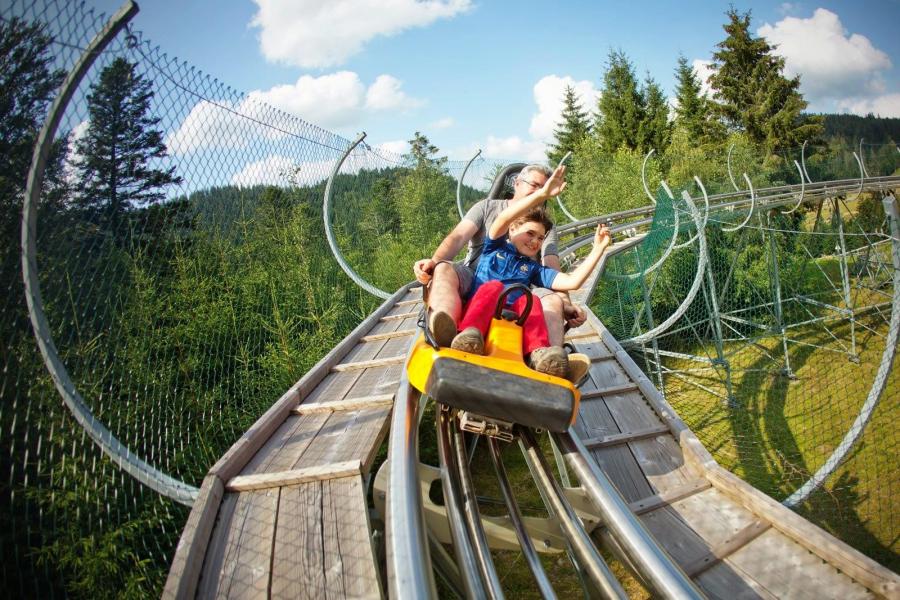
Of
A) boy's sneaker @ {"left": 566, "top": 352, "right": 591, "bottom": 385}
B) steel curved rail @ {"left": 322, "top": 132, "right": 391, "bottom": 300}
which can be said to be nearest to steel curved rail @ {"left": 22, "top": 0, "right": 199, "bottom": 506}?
boy's sneaker @ {"left": 566, "top": 352, "right": 591, "bottom": 385}

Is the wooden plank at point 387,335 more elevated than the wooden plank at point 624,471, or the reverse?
the wooden plank at point 387,335

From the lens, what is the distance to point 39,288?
5.16ft

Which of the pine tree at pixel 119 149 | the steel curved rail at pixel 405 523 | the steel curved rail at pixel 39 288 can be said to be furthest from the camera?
the pine tree at pixel 119 149

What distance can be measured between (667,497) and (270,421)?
1.61 metres

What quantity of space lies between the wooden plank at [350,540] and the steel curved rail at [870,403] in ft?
6.42

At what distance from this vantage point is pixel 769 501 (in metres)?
1.60

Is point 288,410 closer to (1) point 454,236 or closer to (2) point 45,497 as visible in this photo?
(2) point 45,497

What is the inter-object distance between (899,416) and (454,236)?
9.42 meters

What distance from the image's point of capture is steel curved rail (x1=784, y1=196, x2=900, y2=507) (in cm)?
251

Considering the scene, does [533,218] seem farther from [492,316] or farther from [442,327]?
[442,327]

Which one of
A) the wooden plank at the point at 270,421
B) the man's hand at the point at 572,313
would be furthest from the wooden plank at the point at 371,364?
the man's hand at the point at 572,313

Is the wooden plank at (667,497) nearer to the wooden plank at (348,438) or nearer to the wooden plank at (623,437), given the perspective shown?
the wooden plank at (623,437)

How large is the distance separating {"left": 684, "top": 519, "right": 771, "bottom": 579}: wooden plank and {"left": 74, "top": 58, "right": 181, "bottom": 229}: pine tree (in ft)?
8.45

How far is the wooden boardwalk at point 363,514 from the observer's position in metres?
1.35
